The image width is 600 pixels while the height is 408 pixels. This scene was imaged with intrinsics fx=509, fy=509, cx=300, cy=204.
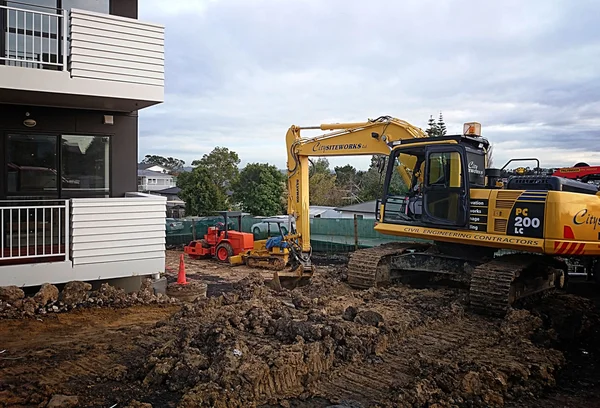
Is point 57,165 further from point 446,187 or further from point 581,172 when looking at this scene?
point 581,172

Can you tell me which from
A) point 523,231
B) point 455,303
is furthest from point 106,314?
point 523,231

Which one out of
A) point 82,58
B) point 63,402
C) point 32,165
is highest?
point 82,58

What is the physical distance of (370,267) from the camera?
10250mm

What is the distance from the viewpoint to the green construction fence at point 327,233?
19891 mm

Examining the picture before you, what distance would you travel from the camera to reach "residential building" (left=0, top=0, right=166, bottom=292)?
892 centimetres

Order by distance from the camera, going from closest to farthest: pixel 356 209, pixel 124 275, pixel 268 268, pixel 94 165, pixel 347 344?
1. pixel 347 344
2. pixel 124 275
3. pixel 94 165
4. pixel 268 268
5. pixel 356 209

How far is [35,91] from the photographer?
8.68 metres

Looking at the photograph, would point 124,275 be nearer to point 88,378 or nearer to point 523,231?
point 88,378

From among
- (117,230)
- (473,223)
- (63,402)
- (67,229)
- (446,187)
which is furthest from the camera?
(446,187)

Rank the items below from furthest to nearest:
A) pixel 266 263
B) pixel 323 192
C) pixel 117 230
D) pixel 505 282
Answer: pixel 323 192
pixel 266 263
pixel 117 230
pixel 505 282

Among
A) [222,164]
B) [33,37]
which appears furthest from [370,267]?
[222,164]

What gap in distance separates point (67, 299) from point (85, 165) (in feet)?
10.2

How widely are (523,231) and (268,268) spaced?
8.90 metres

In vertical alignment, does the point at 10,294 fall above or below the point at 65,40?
below
